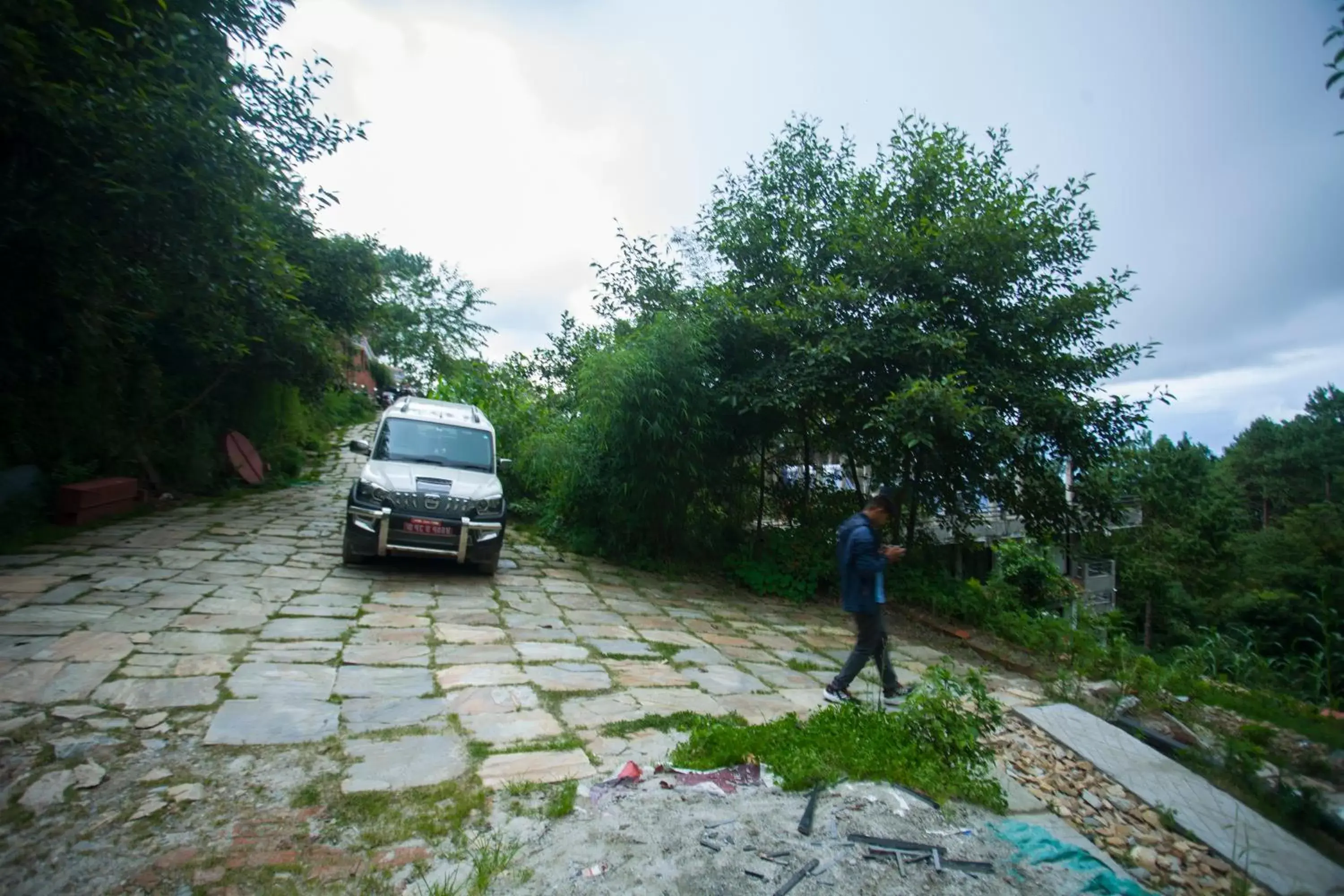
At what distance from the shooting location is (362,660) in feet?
14.6

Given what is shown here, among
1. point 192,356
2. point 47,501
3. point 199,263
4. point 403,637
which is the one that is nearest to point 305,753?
point 403,637

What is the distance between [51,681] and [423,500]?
136 inches

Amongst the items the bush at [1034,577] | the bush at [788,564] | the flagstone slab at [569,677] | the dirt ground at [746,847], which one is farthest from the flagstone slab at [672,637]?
the bush at [1034,577]

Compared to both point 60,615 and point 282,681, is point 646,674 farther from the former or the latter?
point 60,615

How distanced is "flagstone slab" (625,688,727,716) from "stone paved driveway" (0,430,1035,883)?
1.0 inches

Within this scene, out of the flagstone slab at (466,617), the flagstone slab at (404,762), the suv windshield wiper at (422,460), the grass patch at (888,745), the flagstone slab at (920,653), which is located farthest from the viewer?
the suv windshield wiper at (422,460)

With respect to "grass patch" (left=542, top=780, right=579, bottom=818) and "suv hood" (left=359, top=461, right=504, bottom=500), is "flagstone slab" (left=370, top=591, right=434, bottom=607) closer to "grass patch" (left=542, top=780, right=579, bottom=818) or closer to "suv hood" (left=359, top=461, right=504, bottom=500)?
"suv hood" (left=359, top=461, right=504, bottom=500)

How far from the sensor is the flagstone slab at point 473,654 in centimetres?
461

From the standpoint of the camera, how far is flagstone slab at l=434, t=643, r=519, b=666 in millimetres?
4613

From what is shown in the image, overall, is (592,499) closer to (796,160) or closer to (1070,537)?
(796,160)

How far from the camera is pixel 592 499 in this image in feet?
30.5

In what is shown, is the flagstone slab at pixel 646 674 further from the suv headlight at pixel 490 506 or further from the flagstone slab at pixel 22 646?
the flagstone slab at pixel 22 646

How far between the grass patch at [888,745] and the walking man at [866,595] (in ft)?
2.10

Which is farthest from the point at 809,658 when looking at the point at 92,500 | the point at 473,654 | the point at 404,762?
the point at 92,500
